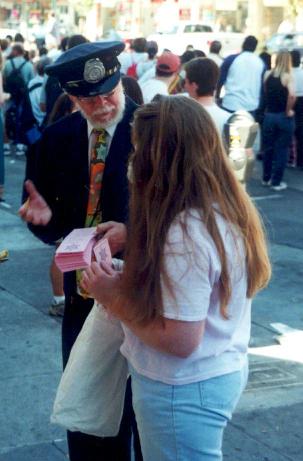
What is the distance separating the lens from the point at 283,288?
7816 millimetres

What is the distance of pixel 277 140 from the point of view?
1272cm

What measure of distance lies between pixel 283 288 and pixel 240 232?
5.09 meters

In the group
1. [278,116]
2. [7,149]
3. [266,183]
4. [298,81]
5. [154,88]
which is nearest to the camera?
[154,88]

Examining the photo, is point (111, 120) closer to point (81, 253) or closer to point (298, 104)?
point (81, 253)

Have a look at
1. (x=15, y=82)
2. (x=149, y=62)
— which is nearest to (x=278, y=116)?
(x=149, y=62)

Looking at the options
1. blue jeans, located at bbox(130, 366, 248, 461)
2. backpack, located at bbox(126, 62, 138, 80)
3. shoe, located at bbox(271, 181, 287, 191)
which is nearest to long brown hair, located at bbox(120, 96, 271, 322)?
blue jeans, located at bbox(130, 366, 248, 461)

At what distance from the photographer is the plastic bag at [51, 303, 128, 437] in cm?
325

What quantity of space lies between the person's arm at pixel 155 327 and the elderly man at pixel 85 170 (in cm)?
80

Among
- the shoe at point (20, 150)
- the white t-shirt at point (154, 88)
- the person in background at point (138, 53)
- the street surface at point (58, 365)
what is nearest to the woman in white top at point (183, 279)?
the street surface at point (58, 365)

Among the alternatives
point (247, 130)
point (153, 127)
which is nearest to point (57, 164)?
point (153, 127)

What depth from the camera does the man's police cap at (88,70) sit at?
3605 millimetres

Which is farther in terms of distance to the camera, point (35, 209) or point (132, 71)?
point (132, 71)

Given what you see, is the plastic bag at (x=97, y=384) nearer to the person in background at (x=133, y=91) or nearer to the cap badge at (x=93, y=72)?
the cap badge at (x=93, y=72)

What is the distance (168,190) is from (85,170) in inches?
42.2
